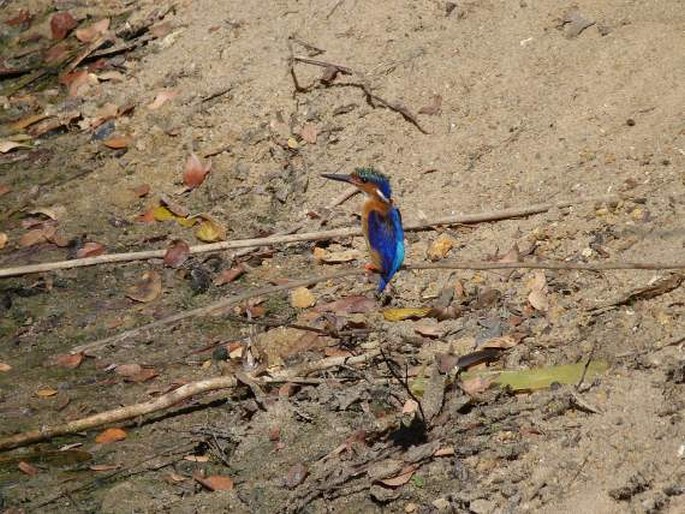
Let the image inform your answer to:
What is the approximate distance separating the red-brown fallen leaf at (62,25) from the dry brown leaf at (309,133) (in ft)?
7.34

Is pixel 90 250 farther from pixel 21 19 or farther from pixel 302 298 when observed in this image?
pixel 21 19

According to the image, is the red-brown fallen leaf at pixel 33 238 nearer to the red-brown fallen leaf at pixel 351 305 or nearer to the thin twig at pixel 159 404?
the thin twig at pixel 159 404

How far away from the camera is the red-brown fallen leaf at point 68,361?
4.91 meters

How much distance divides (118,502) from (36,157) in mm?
2923

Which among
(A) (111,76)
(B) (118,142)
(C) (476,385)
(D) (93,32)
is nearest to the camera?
(C) (476,385)

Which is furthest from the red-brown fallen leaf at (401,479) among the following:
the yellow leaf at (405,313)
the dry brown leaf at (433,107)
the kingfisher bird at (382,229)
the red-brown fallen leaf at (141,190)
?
the red-brown fallen leaf at (141,190)

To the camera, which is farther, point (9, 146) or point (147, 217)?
point (9, 146)

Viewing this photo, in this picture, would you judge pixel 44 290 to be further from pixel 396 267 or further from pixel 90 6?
pixel 90 6

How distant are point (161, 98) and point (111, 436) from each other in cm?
258

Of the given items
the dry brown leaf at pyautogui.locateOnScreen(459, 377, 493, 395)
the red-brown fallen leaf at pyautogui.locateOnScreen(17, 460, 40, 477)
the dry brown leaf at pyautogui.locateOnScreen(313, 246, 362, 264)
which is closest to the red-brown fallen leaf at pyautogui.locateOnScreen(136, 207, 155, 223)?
the dry brown leaf at pyautogui.locateOnScreen(313, 246, 362, 264)

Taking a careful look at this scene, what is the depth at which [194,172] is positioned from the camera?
5.94 metres

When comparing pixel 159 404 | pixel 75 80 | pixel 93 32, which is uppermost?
pixel 93 32

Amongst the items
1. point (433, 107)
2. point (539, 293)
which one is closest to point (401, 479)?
point (539, 293)

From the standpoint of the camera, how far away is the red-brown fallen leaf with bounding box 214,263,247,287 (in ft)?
17.2
